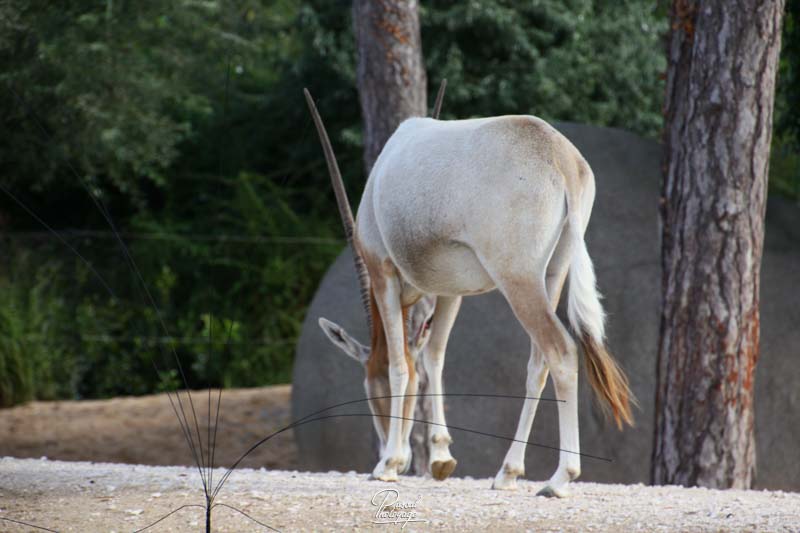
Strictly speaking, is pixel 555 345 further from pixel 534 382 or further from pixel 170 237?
pixel 170 237

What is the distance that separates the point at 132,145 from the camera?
1017 cm

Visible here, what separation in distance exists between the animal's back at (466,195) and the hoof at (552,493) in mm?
735

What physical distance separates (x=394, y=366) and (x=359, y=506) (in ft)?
2.59

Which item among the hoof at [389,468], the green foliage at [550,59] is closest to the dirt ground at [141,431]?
the green foliage at [550,59]

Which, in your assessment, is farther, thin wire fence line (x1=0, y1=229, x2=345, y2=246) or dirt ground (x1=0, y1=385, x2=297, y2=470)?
thin wire fence line (x1=0, y1=229, x2=345, y2=246)

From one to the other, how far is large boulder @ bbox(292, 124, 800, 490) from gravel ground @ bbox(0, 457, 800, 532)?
2.19 meters

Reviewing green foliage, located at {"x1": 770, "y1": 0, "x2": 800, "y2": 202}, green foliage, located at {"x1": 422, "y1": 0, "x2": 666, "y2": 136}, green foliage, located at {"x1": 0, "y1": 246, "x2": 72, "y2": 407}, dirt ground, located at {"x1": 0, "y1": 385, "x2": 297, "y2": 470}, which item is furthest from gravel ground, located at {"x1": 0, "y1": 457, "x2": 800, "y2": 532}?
green foliage, located at {"x1": 422, "y1": 0, "x2": 666, "y2": 136}

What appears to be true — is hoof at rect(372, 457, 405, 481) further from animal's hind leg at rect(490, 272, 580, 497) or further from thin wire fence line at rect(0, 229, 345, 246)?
thin wire fence line at rect(0, 229, 345, 246)

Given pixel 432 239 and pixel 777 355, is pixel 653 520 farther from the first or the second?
pixel 777 355

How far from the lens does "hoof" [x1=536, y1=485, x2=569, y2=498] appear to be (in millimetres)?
3629

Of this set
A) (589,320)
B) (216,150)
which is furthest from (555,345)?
(216,150)

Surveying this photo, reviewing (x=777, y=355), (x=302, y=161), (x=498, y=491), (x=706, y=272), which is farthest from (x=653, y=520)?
(x=302, y=161)

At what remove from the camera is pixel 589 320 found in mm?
3576

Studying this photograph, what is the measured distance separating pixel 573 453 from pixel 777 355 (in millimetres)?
3177
